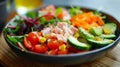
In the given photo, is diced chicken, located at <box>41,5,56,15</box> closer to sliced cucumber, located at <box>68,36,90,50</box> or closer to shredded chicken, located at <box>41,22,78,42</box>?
shredded chicken, located at <box>41,22,78,42</box>

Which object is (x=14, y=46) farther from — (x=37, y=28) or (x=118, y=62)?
(x=118, y=62)

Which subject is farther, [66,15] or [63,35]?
[66,15]

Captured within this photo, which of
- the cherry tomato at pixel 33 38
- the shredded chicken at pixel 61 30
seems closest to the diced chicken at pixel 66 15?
the shredded chicken at pixel 61 30

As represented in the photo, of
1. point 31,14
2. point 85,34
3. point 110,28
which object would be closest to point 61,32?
point 85,34

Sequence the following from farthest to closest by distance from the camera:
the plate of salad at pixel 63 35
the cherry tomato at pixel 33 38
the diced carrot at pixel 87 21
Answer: the diced carrot at pixel 87 21, the cherry tomato at pixel 33 38, the plate of salad at pixel 63 35

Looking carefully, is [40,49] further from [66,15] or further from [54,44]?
[66,15]

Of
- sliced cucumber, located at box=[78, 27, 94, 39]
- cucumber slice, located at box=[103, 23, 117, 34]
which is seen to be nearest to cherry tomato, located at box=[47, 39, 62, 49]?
sliced cucumber, located at box=[78, 27, 94, 39]

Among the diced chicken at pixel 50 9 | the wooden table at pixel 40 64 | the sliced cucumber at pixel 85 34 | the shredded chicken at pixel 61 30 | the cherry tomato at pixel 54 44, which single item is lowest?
the wooden table at pixel 40 64

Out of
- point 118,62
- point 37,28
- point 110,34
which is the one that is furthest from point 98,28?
point 37,28

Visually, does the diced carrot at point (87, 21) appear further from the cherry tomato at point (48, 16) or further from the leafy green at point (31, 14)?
the leafy green at point (31, 14)
